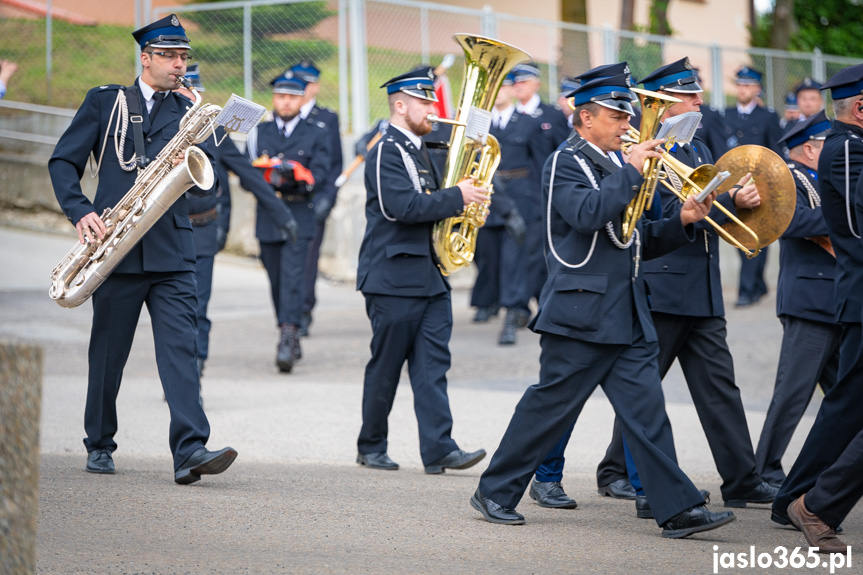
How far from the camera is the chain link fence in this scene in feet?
46.9

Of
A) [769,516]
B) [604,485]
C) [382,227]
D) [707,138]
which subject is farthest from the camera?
[707,138]

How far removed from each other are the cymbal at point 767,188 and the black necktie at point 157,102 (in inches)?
104

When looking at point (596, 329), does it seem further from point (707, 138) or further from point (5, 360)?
point (707, 138)

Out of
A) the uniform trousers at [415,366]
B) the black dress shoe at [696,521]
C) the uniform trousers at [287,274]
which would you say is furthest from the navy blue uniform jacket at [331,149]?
the black dress shoe at [696,521]

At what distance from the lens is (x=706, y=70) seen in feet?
57.8

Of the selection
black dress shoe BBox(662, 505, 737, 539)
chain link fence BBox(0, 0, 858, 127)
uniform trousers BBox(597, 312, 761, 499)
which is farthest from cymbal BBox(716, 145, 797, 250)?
chain link fence BBox(0, 0, 858, 127)

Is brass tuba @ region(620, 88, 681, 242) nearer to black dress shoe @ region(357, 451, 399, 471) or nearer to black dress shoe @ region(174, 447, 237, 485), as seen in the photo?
black dress shoe @ region(174, 447, 237, 485)

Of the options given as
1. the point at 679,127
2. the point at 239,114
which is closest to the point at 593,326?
the point at 679,127

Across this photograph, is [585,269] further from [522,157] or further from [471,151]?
[522,157]

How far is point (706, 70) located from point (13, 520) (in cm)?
1603

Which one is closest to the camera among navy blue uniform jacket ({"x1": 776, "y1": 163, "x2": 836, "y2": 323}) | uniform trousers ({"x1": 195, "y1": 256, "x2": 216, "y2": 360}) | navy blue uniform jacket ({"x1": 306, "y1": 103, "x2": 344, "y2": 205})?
navy blue uniform jacket ({"x1": 776, "y1": 163, "x2": 836, "y2": 323})

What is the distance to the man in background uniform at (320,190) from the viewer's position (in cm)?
1021

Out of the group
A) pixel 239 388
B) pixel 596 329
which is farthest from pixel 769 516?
pixel 239 388

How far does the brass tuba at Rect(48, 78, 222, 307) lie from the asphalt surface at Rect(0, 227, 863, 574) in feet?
3.06
